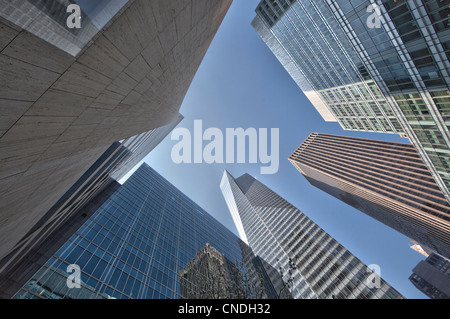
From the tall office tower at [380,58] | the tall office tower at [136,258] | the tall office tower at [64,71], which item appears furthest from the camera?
the tall office tower at [380,58]

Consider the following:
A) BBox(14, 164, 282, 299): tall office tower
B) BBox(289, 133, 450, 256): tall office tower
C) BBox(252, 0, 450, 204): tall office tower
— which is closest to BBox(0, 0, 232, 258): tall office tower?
BBox(14, 164, 282, 299): tall office tower

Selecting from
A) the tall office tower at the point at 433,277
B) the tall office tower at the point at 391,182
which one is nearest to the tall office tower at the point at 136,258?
the tall office tower at the point at 391,182

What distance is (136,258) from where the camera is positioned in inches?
1312

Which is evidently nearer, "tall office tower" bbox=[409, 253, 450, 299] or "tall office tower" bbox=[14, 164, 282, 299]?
"tall office tower" bbox=[14, 164, 282, 299]

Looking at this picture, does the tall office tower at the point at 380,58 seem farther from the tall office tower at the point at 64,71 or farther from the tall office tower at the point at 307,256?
the tall office tower at the point at 64,71

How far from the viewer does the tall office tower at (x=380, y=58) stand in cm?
2912

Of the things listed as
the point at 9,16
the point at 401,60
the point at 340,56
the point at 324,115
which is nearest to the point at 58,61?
the point at 9,16

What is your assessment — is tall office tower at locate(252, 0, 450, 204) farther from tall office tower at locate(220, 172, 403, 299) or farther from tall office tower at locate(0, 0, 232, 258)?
tall office tower at locate(0, 0, 232, 258)

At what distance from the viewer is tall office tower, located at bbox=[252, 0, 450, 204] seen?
29.1m

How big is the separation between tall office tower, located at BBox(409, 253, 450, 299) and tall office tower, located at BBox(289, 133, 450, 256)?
2580 inches

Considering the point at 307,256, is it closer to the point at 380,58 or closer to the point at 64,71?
the point at 380,58

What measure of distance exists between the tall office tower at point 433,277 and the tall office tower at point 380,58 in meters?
126

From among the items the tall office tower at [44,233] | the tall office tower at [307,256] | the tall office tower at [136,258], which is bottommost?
the tall office tower at [136,258]

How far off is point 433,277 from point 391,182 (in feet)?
368
